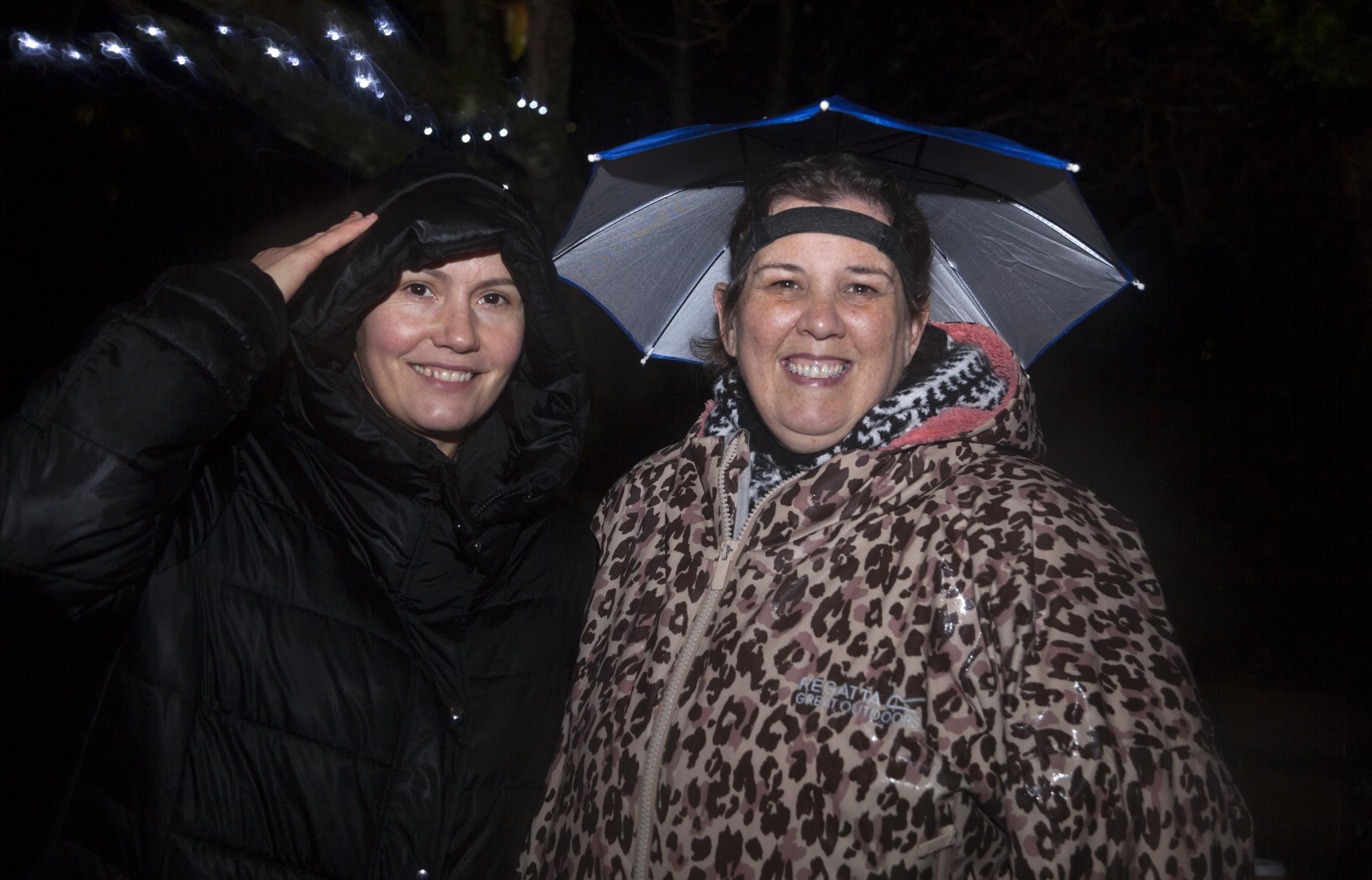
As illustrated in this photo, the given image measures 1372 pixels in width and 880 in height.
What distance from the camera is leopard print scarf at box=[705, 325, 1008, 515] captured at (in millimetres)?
2131

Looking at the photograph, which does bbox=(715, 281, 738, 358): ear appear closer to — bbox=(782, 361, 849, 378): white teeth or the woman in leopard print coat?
the woman in leopard print coat

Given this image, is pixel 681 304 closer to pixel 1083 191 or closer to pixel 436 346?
pixel 436 346

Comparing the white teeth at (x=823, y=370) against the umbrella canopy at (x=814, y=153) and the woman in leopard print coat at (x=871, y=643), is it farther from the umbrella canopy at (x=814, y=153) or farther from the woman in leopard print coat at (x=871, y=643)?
the umbrella canopy at (x=814, y=153)

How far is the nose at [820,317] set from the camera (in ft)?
7.52

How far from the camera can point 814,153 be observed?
8.27ft

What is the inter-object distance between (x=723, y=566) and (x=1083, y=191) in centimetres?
875

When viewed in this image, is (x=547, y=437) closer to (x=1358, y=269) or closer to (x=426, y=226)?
(x=426, y=226)

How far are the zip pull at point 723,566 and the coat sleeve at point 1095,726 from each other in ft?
2.02

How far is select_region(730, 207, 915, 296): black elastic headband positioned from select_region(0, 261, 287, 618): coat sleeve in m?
1.33

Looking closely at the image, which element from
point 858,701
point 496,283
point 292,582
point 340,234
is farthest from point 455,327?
point 858,701

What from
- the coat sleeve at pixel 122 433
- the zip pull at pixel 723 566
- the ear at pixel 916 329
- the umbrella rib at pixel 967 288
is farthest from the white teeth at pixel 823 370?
the coat sleeve at pixel 122 433

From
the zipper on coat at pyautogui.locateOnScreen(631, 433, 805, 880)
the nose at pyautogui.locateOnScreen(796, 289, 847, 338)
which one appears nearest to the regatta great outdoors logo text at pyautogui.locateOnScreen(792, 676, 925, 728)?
the zipper on coat at pyautogui.locateOnScreen(631, 433, 805, 880)

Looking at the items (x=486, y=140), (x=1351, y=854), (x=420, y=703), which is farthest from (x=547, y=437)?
(x=1351, y=854)

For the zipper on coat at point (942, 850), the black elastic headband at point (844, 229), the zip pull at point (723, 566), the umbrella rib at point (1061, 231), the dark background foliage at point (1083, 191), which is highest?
the dark background foliage at point (1083, 191)
